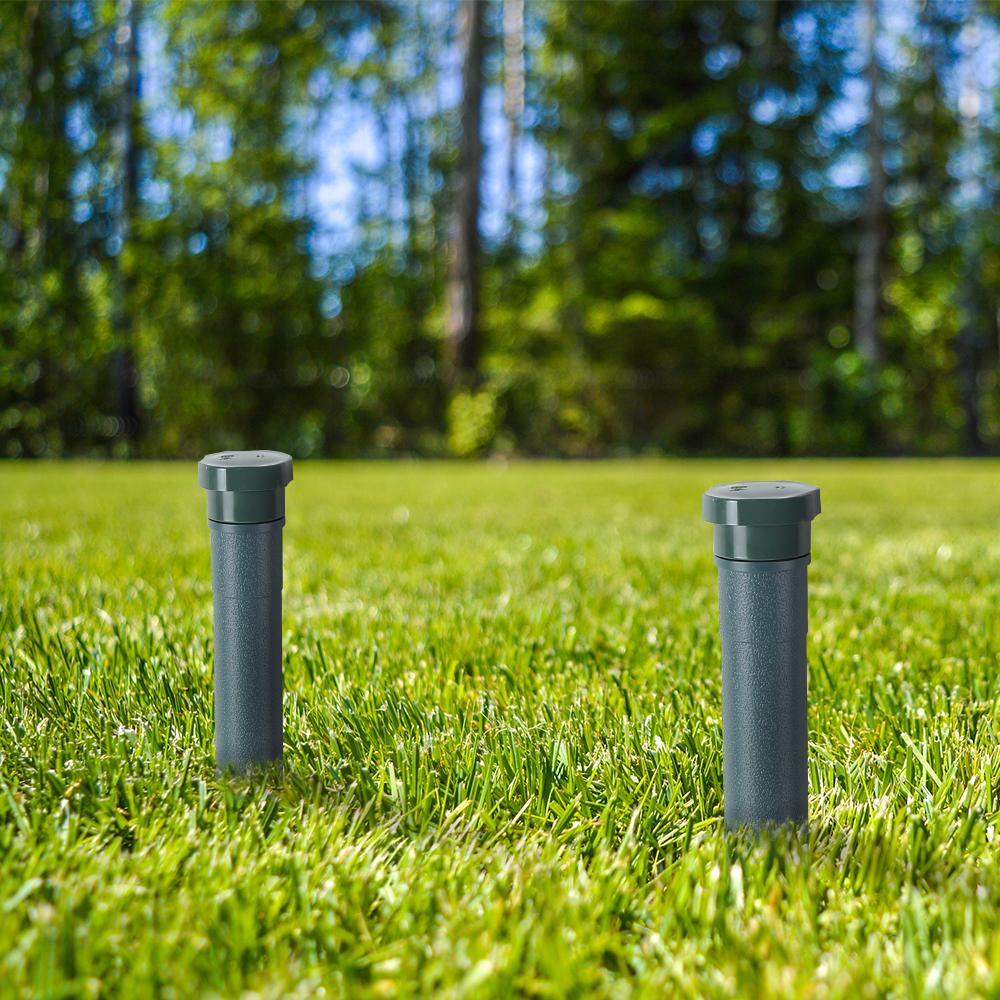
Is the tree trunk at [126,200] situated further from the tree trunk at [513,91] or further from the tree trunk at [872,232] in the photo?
the tree trunk at [872,232]

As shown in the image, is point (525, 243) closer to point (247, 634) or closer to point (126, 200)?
point (126, 200)

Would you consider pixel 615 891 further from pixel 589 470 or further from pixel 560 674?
pixel 589 470

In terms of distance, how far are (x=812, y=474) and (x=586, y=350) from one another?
11.3 metres

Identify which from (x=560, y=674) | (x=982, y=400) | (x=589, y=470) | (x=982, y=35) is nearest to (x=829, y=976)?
(x=560, y=674)

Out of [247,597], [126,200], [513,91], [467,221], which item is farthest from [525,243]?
[247,597]

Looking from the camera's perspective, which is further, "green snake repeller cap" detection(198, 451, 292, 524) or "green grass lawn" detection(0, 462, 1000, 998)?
"green snake repeller cap" detection(198, 451, 292, 524)

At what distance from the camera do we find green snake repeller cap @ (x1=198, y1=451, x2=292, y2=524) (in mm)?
1694

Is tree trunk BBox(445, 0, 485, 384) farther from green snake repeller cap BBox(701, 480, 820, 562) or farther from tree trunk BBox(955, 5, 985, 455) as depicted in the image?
green snake repeller cap BBox(701, 480, 820, 562)

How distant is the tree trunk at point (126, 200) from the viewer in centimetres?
1903

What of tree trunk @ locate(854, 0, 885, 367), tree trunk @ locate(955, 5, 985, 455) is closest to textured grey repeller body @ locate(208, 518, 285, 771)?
tree trunk @ locate(854, 0, 885, 367)

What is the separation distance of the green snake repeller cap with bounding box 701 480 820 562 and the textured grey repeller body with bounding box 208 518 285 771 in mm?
785

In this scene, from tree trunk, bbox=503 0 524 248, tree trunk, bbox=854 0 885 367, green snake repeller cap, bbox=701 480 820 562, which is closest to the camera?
green snake repeller cap, bbox=701 480 820 562

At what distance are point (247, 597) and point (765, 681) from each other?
903 millimetres

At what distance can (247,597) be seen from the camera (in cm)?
176
